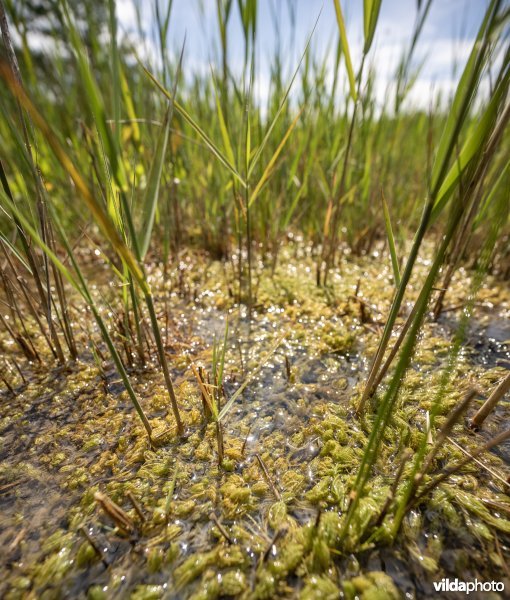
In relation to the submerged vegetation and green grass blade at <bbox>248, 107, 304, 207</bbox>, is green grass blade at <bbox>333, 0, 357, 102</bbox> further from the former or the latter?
green grass blade at <bbox>248, 107, 304, 207</bbox>

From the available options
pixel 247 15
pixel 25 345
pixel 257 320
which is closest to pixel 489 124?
pixel 247 15

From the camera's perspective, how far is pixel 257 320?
128 cm

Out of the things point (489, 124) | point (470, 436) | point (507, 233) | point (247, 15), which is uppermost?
point (247, 15)

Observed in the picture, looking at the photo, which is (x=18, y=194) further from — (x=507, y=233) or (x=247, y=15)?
(x=507, y=233)

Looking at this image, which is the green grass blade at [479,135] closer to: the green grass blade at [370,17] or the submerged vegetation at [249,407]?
the submerged vegetation at [249,407]

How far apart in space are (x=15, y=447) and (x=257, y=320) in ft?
2.66

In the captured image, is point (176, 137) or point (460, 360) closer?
point (460, 360)

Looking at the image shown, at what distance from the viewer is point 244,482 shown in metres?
0.70

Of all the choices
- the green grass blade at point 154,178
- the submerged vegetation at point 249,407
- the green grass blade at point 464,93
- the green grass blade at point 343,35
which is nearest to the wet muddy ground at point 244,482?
the submerged vegetation at point 249,407

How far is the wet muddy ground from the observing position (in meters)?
0.55

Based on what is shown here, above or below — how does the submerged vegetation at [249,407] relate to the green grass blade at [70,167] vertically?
below

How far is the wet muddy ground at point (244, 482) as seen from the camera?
1.82 ft

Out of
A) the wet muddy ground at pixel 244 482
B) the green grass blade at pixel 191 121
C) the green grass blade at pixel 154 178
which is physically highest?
the green grass blade at pixel 191 121

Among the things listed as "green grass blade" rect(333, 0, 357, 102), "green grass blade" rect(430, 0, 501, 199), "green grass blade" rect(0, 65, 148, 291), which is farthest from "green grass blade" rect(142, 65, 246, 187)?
"green grass blade" rect(430, 0, 501, 199)
